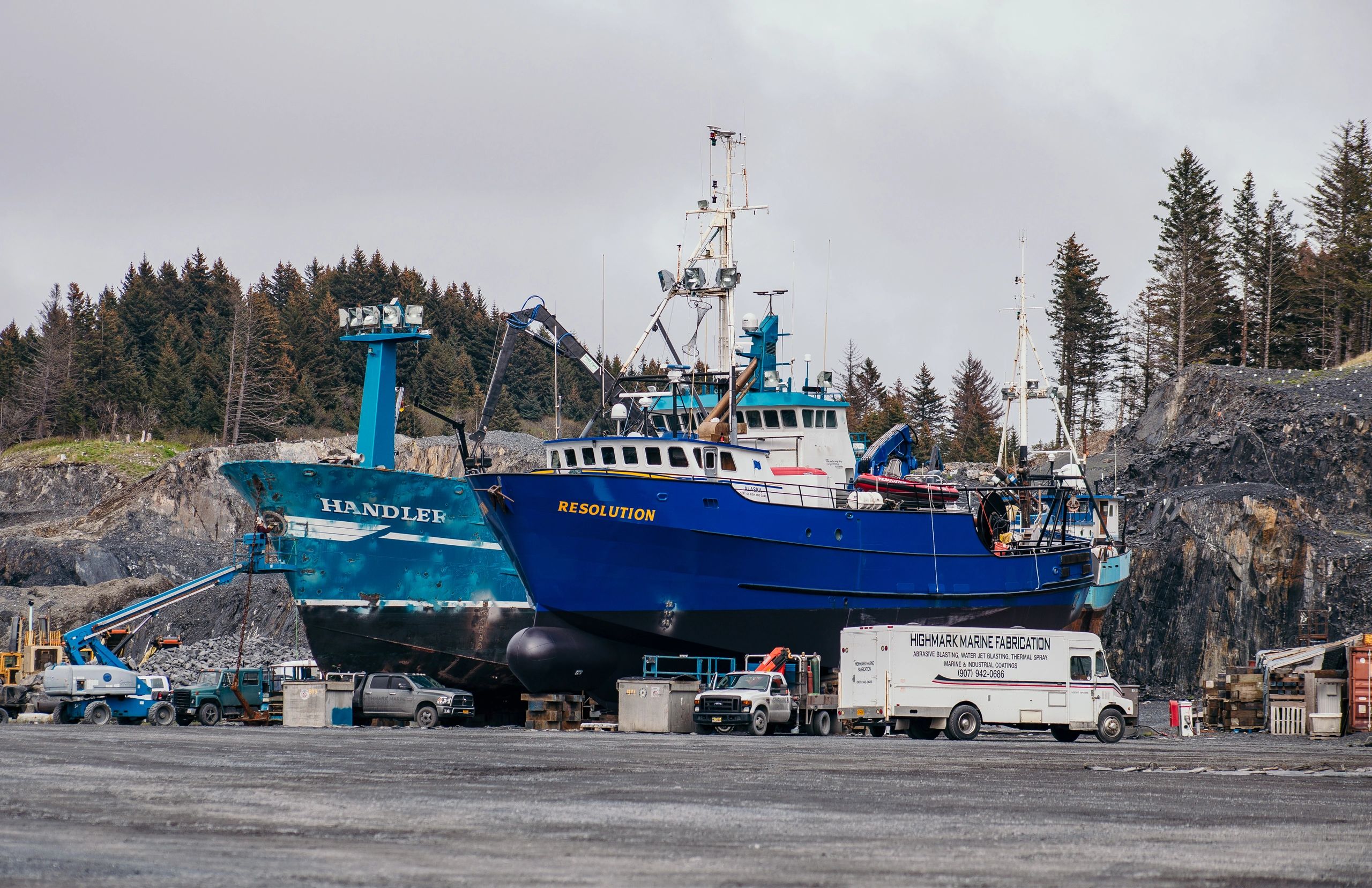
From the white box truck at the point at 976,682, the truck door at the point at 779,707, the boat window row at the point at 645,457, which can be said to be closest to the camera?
the white box truck at the point at 976,682

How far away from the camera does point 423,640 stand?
38.3 metres

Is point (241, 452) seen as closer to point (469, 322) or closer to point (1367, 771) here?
point (469, 322)

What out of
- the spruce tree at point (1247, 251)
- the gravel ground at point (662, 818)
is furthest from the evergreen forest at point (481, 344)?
the gravel ground at point (662, 818)

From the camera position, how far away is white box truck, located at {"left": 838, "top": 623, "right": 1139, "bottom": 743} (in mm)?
26906

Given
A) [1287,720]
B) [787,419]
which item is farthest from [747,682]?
[1287,720]

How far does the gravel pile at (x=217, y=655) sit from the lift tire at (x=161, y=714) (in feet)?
36.7

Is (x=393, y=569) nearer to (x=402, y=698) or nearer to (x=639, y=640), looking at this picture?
(x=402, y=698)

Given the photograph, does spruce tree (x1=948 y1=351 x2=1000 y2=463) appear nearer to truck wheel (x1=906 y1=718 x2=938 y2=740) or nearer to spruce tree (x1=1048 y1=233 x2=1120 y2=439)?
spruce tree (x1=1048 y1=233 x2=1120 y2=439)

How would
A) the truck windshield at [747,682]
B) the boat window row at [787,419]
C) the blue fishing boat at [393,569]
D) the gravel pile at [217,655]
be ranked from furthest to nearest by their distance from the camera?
the gravel pile at [217,655]
the boat window row at [787,419]
the blue fishing boat at [393,569]
the truck windshield at [747,682]

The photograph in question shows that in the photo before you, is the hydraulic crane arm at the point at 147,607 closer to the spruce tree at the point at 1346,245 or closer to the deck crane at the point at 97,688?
the deck crane at the point at 97,688

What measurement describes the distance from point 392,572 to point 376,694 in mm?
5503

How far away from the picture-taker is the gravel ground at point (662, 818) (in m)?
8.59

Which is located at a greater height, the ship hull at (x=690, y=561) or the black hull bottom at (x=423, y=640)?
the ship hull at (x=690, y=561)

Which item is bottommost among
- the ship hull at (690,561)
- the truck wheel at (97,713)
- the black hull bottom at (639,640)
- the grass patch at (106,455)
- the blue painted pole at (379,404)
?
the truck wheel at (97,713)
